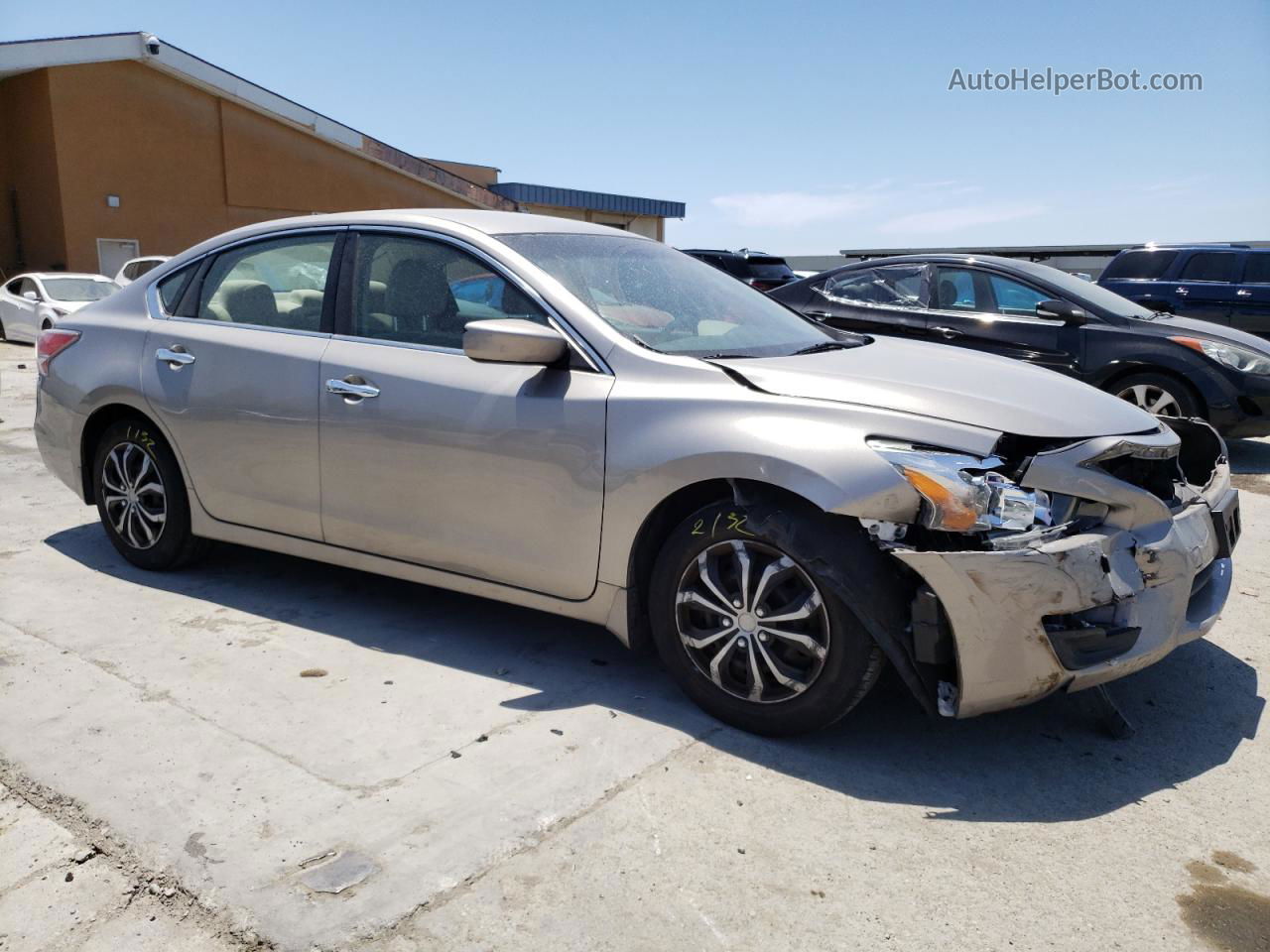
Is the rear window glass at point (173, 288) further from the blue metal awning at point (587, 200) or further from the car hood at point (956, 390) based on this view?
the blue metal awning at point (587, 200)

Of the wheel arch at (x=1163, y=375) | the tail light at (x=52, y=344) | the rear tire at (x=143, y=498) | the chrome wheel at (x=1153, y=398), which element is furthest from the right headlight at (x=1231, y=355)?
the tail light at (x=52, y=344)

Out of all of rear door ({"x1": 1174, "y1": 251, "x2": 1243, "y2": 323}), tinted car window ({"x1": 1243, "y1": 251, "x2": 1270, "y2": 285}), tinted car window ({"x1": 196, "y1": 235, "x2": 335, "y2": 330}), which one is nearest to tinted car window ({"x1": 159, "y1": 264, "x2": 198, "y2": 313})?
tinted car window ({"x1": 196, "y1": 235, "x2": 335, "y2": 330})

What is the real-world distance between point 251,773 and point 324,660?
863 mm

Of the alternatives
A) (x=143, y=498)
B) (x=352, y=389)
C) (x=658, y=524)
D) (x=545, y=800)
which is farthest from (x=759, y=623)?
(x=143, y=498)

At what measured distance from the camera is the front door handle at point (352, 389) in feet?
12.7

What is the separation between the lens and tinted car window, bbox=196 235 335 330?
4250 millimetres

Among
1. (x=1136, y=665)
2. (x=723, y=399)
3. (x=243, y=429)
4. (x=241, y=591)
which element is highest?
(x=723, y=399)

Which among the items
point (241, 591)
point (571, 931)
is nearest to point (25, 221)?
point (241, 591)

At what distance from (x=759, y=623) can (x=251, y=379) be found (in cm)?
236

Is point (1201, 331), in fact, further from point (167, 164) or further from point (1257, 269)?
point (167, 164)

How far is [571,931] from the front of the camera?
2.35 meters

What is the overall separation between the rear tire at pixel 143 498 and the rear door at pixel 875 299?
539cm

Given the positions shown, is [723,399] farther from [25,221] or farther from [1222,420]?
[25,221]

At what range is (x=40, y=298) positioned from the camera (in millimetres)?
16859
